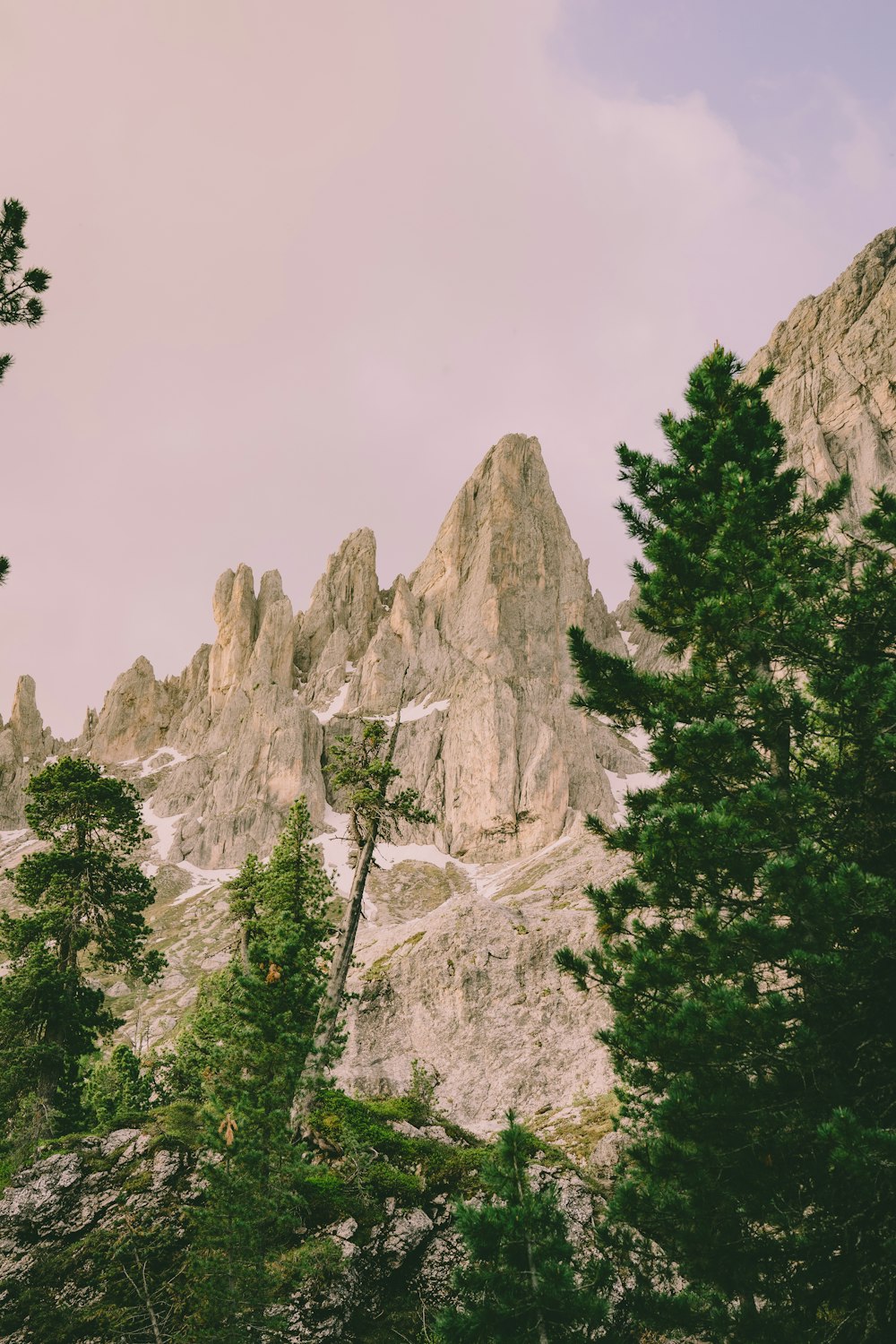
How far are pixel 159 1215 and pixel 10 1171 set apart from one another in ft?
10.7

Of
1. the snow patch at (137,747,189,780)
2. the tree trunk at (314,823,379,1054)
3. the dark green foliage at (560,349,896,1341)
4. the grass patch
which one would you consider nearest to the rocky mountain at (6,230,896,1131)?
the grass patch

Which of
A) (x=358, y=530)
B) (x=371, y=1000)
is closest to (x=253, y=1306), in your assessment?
(x=371, y=1000)

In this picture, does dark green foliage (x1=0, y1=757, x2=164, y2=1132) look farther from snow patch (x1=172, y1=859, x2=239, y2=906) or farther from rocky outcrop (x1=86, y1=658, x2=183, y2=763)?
rocky outcrop (x1=86, y1=658, x2=183, y2=763)

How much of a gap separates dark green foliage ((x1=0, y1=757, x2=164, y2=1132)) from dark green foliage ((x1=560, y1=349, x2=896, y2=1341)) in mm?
14993

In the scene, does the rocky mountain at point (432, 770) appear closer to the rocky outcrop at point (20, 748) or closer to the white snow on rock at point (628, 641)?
the rocky outcrop at point (20, 748)

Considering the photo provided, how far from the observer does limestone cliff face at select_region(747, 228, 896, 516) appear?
119 m

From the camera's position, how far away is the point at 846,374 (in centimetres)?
13362

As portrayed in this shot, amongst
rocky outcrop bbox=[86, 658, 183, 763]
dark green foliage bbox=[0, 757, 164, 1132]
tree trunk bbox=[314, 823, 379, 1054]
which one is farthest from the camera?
rocky outcrop bbox=[86, 658, 183, 763]

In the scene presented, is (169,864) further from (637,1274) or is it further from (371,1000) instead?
(637,1274)

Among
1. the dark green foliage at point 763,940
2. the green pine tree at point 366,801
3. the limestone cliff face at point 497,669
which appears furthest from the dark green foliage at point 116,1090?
the limestone cliff face at point 497,669

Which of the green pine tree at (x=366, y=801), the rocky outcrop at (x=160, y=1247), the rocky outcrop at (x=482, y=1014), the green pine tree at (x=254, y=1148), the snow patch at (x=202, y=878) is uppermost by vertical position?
the green pine tree at (x=366, y=801)

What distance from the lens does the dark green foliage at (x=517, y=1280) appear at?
5.43 m

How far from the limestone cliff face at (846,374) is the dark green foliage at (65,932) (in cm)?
11626

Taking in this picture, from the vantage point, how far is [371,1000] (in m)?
27.3
